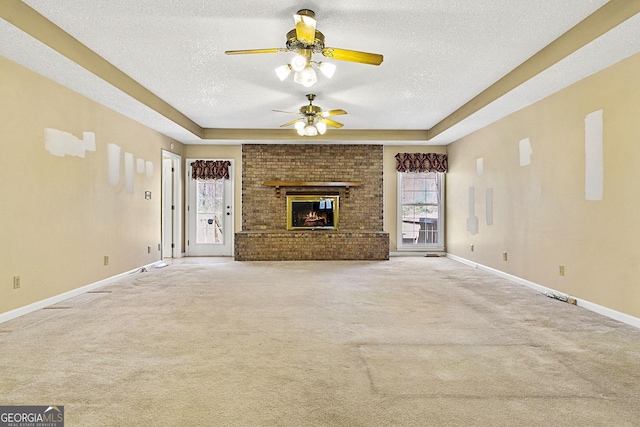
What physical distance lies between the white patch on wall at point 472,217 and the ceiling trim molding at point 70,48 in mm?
5651

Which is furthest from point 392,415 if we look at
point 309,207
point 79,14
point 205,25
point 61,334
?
point 309,207

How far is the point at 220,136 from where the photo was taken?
24.6 ft

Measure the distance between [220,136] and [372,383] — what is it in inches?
254

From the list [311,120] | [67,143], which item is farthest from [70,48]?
[311,120]

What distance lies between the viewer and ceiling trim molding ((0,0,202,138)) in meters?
2.71

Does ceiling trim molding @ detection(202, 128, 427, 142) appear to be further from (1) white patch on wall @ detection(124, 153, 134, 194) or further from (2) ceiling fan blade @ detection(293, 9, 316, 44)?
(2) ceiling fan blade @ detection(293, 9, 316, 44)

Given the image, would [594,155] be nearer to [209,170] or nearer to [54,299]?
[54,299]

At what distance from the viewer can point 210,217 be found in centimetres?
823

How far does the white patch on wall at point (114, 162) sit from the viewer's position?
5.14m

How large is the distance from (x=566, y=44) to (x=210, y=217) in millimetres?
7105

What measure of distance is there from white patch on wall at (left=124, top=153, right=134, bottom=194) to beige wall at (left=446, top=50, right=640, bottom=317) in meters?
5.94

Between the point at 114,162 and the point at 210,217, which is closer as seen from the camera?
the point at 114,162

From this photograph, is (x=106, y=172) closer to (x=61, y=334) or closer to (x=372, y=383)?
(x=61, y=334)

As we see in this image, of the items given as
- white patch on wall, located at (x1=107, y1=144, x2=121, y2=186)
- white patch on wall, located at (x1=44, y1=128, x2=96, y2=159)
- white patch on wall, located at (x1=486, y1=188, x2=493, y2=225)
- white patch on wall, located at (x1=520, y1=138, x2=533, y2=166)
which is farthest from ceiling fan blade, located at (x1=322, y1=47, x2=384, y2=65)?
white patch on wall, located at (x1=486, y1=188, x2=493, y2=225)
